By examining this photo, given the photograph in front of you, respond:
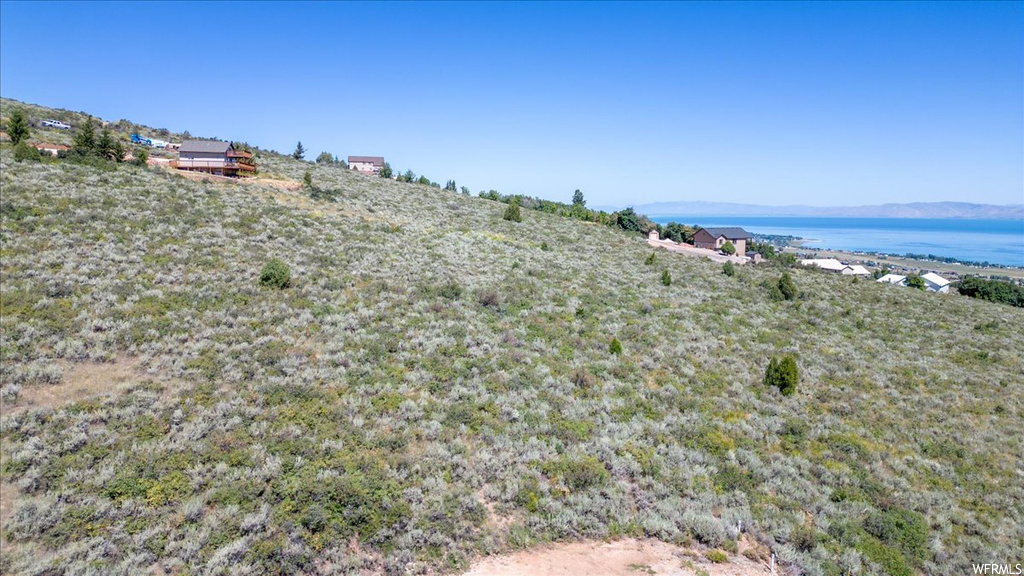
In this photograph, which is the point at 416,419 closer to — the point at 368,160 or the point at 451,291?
the point at 451,291

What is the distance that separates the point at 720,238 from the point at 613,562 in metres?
→ 65.5

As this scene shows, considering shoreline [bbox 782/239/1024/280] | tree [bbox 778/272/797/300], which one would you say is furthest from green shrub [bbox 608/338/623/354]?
shoreline [bbox 782/239/1024/280]

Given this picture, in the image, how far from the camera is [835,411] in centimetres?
1603

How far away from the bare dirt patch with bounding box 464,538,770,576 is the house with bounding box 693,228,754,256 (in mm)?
62761

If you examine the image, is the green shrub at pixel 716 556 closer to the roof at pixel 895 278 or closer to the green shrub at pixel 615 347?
the green shrub at pixel 615 347

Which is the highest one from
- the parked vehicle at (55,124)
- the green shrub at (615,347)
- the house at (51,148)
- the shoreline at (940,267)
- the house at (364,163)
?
the house at (364,163)

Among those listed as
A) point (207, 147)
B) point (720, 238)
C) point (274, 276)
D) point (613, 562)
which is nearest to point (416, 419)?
point (613, 562)

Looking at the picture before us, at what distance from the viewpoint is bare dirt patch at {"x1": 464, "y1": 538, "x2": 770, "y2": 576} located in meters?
8.65

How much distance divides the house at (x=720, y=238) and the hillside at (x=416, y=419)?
4210 cm

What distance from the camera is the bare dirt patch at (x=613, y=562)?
8648 mm

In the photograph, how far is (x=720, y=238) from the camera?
66250mm

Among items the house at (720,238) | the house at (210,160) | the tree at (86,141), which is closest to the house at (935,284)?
the house at (720,238)

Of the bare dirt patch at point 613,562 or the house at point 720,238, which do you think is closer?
the bare dirt patch at point 613,562

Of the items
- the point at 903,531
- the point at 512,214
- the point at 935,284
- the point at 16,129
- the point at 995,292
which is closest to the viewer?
the point at 903,531
